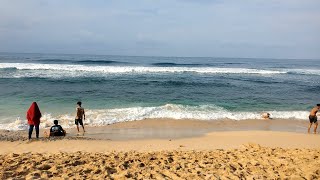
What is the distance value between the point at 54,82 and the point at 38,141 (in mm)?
17947

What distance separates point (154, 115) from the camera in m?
14.8

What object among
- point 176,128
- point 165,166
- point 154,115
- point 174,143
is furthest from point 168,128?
point 165,166

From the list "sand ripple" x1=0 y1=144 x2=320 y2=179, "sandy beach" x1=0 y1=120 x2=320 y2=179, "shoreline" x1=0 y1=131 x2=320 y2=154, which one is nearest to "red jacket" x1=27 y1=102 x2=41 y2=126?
"sandy beach" x1=0 y1=120 x2=320 y2=179

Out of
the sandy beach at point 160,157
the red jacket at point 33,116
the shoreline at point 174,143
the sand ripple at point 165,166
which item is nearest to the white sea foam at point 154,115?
the sandy beach at point 160,157

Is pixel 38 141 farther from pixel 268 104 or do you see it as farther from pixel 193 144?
pixel 268 104

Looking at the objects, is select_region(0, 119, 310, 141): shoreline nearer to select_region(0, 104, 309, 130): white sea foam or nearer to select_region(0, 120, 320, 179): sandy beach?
select_region(0, 120, 320, 179): sandy beach

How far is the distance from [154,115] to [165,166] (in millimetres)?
8401

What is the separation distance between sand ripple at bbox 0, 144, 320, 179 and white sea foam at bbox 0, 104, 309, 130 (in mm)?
5801

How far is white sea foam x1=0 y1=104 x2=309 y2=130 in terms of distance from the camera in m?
12.9

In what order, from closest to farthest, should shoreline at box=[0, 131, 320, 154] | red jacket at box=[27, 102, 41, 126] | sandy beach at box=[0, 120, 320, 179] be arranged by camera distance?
1. sandy beach at box=[0, 120, 320, 179]
2. shoreline at box=[0, 131, 320, 154]
3. red jacket at box=[27, 102, 41, 126]

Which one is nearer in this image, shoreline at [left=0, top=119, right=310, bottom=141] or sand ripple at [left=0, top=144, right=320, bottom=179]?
sand ripple at [left=0, top=144, right=320, bottom=179]

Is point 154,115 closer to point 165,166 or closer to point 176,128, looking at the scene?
point 176,128

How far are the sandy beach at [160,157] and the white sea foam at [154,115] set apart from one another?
5.07 feet

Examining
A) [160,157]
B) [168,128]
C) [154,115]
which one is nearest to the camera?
[160,157]
